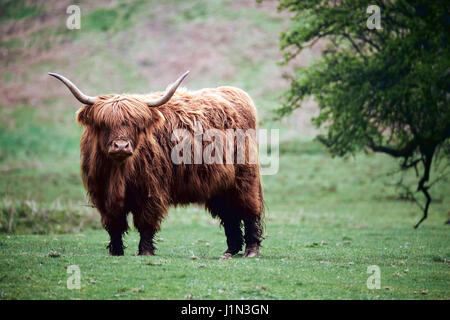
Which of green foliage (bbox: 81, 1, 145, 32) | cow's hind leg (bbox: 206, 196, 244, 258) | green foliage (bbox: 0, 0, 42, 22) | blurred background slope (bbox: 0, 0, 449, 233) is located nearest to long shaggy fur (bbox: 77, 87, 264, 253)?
cow's hind leg (bbox: 206, 196, 244, 258)

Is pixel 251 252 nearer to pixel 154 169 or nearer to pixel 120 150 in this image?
pixel 154 169

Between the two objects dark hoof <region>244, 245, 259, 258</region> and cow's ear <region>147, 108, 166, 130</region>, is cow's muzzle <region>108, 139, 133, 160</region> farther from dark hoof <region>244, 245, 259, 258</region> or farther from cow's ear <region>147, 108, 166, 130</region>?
dark hoof <region>244, 245, 259, 258</region>

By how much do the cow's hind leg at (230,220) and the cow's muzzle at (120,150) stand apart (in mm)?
2072

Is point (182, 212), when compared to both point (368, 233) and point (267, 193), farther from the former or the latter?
point (368, 233)

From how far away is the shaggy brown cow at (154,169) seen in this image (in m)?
7.66

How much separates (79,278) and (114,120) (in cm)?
209

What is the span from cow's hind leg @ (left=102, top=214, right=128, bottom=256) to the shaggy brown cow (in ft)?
0.04

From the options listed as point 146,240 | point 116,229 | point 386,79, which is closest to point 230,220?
point 146,240

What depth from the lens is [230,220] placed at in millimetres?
9023

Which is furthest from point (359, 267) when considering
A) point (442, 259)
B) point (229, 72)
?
point (229, 72)

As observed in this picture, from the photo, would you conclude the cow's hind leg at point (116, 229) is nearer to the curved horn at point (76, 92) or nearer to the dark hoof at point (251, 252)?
the curved horn at point (76, 92)

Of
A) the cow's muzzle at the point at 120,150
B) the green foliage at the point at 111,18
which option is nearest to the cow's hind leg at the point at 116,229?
the cow's muzzle at the point at 120,150

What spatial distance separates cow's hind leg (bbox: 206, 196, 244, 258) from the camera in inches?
354

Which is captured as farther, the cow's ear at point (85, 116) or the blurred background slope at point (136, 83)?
the blurred background slope at point (136, 83)
